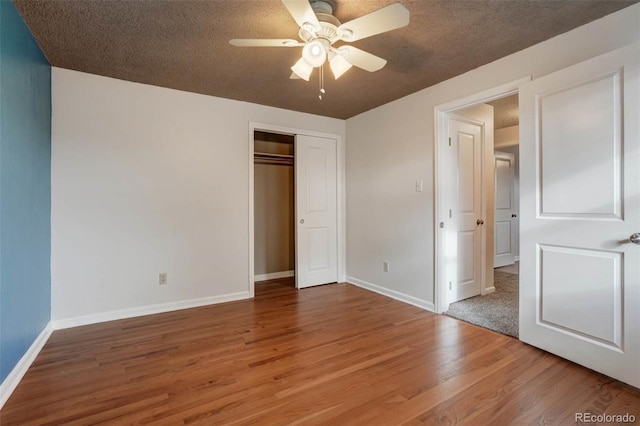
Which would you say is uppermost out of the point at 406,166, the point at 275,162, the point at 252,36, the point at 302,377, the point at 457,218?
the point at 252,36

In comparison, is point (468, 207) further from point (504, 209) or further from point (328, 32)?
point (504, 209)

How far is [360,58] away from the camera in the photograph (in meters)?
1.98

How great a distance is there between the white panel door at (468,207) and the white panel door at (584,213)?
96 cm

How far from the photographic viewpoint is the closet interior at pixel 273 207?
455cm

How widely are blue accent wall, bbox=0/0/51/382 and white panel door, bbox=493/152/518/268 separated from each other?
612cm

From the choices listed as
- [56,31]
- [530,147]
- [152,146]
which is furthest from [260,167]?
[530,147]

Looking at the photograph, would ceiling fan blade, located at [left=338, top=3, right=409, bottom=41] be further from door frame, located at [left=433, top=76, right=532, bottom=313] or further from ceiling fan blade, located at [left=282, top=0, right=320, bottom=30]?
door frame, located at [left=433, top=76, right=532, bottom=313]

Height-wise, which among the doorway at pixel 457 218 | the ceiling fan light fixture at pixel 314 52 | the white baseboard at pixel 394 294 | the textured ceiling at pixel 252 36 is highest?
the textured ceiling at pixel 252 36

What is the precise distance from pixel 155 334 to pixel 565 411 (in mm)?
2940

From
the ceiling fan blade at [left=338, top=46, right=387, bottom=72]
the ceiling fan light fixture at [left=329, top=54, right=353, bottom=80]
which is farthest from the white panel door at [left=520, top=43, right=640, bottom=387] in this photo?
the ceiling fan light fixture at [left=329, top=54, right=353, bottom=80]

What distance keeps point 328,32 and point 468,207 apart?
2.54 m

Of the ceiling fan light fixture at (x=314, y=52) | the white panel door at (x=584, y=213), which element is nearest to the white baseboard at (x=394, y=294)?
the white panel door at (x=584, y=213)

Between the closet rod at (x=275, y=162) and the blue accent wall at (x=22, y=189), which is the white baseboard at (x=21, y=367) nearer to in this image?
the blue accent wall at (x=22, y=189)

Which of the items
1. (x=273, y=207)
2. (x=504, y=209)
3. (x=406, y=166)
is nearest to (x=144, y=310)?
(x=273, y=207)
